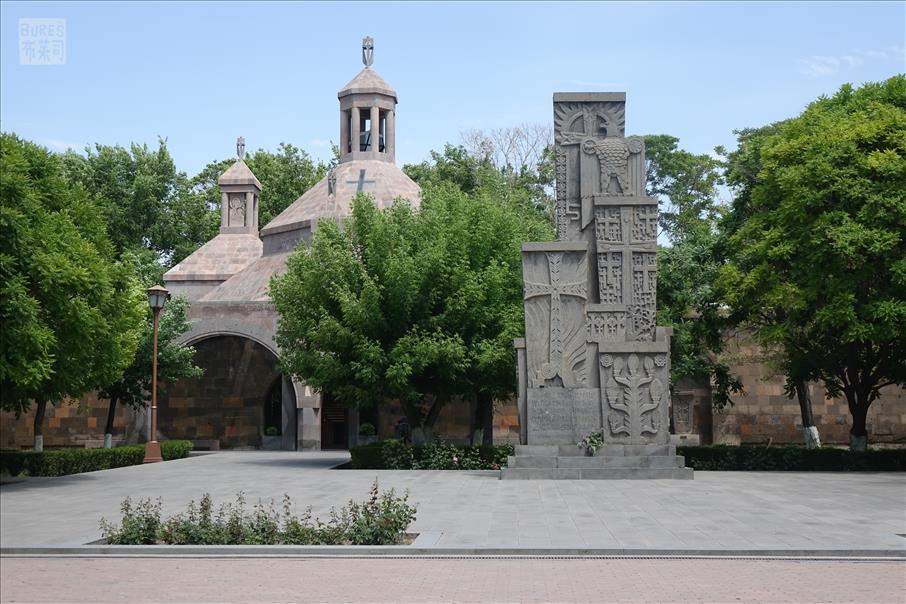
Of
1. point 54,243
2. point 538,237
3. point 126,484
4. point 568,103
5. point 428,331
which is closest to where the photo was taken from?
point 54,243

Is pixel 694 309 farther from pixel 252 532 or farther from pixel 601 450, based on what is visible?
pixel 252 532

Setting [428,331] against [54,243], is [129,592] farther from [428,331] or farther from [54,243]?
[428,331]

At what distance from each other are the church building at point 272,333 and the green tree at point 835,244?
56.8ft

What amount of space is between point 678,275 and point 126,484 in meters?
Answer: 19.7

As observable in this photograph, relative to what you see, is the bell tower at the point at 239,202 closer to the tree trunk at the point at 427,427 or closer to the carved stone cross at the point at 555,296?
the tree trunk at the point at 427,427

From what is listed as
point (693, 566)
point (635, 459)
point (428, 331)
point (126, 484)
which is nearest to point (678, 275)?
point (428, 331)

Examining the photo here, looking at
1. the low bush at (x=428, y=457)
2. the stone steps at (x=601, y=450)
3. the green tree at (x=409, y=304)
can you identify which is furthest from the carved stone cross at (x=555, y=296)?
the low bush at (x=428, y=457)

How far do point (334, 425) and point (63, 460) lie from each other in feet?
59.6

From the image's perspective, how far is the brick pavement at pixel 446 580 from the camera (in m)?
8.98

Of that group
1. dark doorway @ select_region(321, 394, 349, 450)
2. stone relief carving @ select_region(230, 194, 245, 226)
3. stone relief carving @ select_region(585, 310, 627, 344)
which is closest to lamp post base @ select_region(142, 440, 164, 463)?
dark doorway @ select_region(321, 394, 349, 450)

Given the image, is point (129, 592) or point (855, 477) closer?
point (129, 592)

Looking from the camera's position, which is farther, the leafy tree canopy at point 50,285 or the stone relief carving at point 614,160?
the stone relief carving at point 614,160

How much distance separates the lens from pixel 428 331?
27812 millimetres

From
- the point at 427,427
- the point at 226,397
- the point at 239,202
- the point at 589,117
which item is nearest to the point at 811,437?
the point at 427,427
